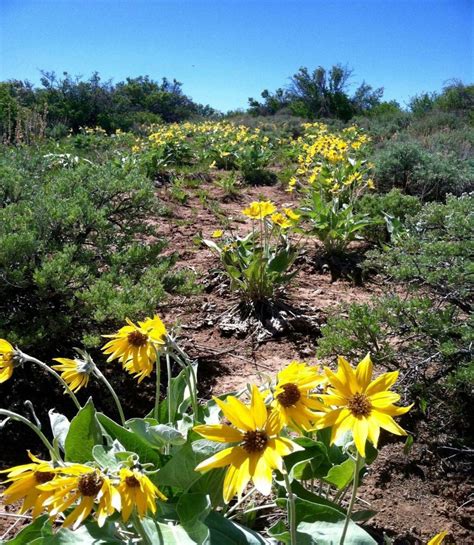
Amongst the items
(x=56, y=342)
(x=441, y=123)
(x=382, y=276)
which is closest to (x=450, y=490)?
(x=56, y=342)

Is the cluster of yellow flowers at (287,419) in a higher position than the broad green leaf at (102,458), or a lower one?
higher

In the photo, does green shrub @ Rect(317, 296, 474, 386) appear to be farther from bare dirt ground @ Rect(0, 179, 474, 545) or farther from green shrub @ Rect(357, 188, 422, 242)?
green shrub @ Rect(357, 188, 422, 242)

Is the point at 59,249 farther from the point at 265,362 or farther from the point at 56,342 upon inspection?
the point at 265,362

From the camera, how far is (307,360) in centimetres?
333

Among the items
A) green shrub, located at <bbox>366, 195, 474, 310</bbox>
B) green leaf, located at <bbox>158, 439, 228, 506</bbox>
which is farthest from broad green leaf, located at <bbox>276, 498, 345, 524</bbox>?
green shrub, located at <bbox>366, 195, 474, 310</bbox>

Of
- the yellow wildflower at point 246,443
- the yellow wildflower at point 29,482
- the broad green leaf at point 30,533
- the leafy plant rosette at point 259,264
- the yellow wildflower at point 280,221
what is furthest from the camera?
the yellow wildflower at point 280,221

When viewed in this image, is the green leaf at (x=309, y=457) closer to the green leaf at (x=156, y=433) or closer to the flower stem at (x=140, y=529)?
the green leaf at (x=156, y=433)

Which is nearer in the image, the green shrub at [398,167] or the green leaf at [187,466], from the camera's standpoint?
the green leaf at [187,466]

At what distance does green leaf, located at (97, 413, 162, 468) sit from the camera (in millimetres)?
1601

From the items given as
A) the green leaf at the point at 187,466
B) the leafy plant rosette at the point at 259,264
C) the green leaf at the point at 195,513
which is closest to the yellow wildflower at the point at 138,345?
→ the green leaf at the point at 187,466

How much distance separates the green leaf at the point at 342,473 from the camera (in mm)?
1503

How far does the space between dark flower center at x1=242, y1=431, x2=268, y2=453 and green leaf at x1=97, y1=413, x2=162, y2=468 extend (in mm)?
541

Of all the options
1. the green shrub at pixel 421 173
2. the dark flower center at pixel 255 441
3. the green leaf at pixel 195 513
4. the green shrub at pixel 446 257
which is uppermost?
the green shrub at pixel 421 173

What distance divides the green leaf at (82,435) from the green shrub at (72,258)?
1058 mm
